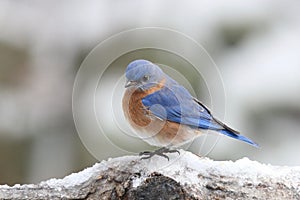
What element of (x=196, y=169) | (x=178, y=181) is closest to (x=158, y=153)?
(x=196, y=169)

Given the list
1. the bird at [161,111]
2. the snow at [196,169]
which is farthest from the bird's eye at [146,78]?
the snow at [196,169]

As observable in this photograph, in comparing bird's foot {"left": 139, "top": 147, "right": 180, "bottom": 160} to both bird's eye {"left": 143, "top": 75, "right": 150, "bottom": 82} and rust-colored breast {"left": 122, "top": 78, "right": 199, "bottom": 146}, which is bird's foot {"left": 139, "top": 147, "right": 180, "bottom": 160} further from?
bird's eye {"left": 143, "top": 75, "right": 150, "bottom": 82}

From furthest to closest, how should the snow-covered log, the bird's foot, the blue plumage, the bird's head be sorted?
the blue plumage, the bird's head, the bird's foot, the snow-covered log

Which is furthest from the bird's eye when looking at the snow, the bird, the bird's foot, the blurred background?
the blurred background

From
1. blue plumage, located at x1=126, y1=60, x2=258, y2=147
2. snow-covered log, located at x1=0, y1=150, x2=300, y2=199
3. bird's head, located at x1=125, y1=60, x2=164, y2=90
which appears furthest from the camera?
blue plumage, located at x1=126, y1=60, x2=258, y2=147

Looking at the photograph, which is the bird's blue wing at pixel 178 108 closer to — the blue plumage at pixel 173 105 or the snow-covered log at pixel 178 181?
the blue plumage at pixel 173 105

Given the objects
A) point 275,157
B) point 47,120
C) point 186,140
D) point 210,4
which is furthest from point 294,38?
point 186,140

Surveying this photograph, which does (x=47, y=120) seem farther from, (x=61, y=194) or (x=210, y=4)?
(x=61, y=194)

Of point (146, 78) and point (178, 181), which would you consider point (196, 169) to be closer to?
point (178, 181)
